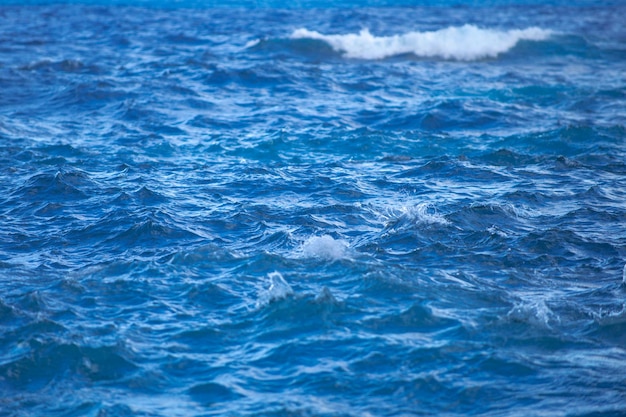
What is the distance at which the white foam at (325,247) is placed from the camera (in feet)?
34.1

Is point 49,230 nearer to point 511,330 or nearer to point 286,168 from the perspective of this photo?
point 286,168

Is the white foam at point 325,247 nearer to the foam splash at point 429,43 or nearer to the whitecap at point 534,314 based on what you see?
the whitecap at point 534,314

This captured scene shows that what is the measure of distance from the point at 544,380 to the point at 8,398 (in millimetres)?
5532

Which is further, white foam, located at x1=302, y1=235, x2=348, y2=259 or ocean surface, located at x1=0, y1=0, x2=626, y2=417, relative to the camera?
white foam, located at x1=302, y1=235, x2=348, y2=259

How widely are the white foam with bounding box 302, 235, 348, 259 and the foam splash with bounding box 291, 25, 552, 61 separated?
15.0 meters

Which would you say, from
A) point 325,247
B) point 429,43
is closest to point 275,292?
point 325,247

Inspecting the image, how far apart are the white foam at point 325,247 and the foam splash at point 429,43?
49.4ft

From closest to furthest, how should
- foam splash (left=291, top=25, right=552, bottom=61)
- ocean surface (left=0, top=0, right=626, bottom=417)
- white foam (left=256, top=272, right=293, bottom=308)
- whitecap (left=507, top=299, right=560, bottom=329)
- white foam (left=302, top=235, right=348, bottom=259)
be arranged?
ocean surface (left=0, top=0, right=626, bottom=417) → whitecap (left=507, top=299, right=560, bottom=329) → white foam (left=256, top=272, right=293, bottom=308) → white foam (left=302, top=235, right=348, bottom=259) → foam splash (left=291, top=25, right=552, bottom=61)

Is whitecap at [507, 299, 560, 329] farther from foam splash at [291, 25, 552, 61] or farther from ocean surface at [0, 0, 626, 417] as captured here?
foam splash at [291, 25, 552, 61]

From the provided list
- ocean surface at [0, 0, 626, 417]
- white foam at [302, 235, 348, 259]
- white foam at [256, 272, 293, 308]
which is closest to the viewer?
ocean surface at [0, 0, 626, 417]

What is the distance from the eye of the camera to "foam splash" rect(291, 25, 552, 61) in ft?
81.3

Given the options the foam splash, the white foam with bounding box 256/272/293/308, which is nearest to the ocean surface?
the white foam with bounding box 256/272/293/308

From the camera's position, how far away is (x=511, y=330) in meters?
8.60

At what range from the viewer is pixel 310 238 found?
35.7 feet
